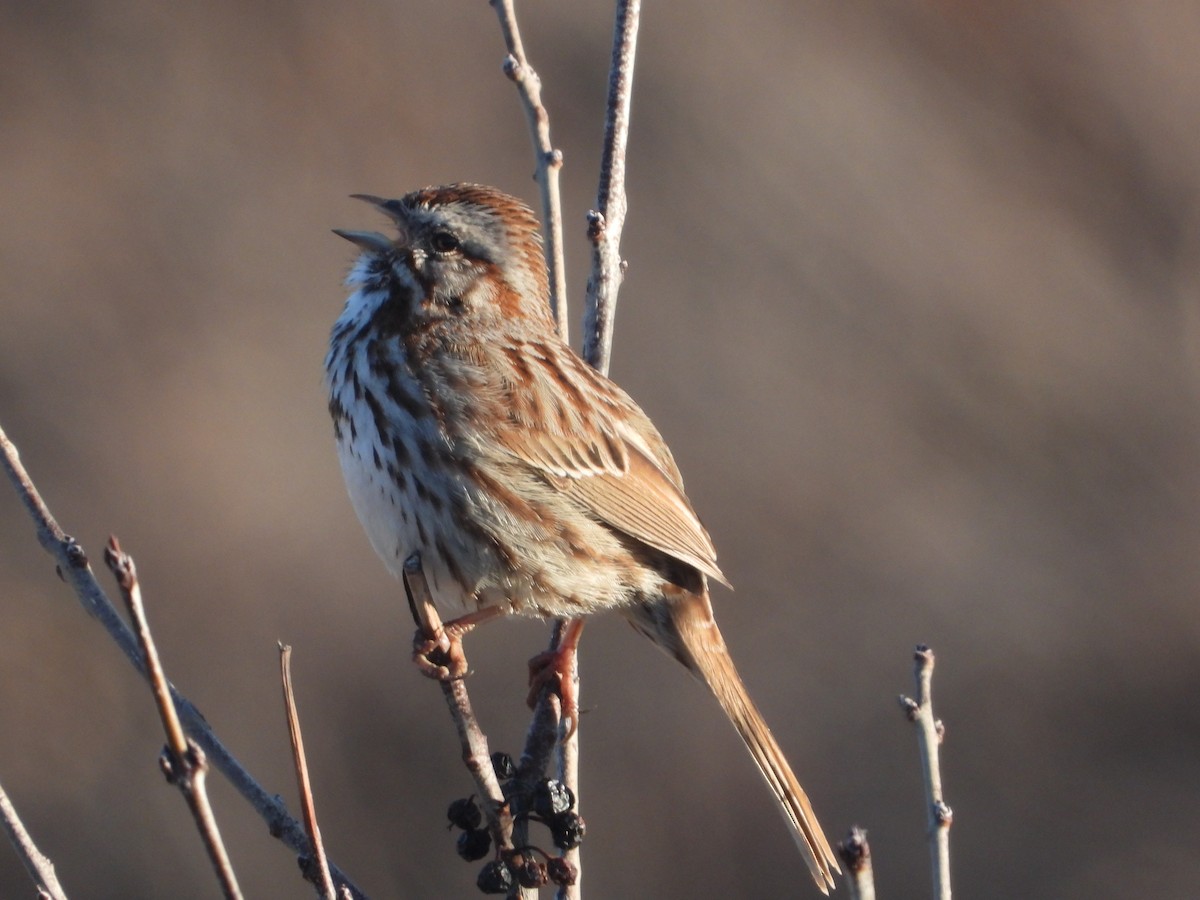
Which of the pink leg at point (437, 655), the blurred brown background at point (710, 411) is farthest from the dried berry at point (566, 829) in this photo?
the blurred brown background at point (710, 411)

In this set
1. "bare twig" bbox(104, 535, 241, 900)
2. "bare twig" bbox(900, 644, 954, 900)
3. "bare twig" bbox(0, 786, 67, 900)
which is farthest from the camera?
"bare twig" bbox(900, 644, 954, 900)

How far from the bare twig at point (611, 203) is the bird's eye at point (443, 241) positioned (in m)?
0.45

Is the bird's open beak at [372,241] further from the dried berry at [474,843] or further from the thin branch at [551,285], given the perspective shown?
the dried berry at [474,843]

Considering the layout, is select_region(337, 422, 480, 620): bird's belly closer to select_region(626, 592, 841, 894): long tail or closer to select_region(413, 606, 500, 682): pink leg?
select_region(626, 592, 841, 894): long tail

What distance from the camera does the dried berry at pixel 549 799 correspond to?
3.23m

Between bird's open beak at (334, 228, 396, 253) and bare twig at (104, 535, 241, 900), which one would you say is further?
bird's open beak at (334, 228, 396, 253)

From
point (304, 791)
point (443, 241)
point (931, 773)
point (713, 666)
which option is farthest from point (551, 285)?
point (304, 791)

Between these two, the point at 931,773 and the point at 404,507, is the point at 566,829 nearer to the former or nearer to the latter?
the point at 931,773

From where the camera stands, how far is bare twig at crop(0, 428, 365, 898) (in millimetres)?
2814

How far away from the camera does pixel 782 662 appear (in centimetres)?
933

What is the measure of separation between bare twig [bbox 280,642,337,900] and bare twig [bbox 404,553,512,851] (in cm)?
36

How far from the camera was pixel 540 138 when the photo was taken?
4.07 m

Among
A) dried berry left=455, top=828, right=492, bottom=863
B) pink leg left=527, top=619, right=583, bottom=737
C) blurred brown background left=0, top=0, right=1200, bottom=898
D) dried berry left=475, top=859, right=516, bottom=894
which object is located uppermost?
blurred brown background left=0, top=0, right=1200, bottom=898

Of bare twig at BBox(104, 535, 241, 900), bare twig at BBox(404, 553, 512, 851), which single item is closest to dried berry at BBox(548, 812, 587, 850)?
bare twig at BBox(404, 553, 512, 851)
